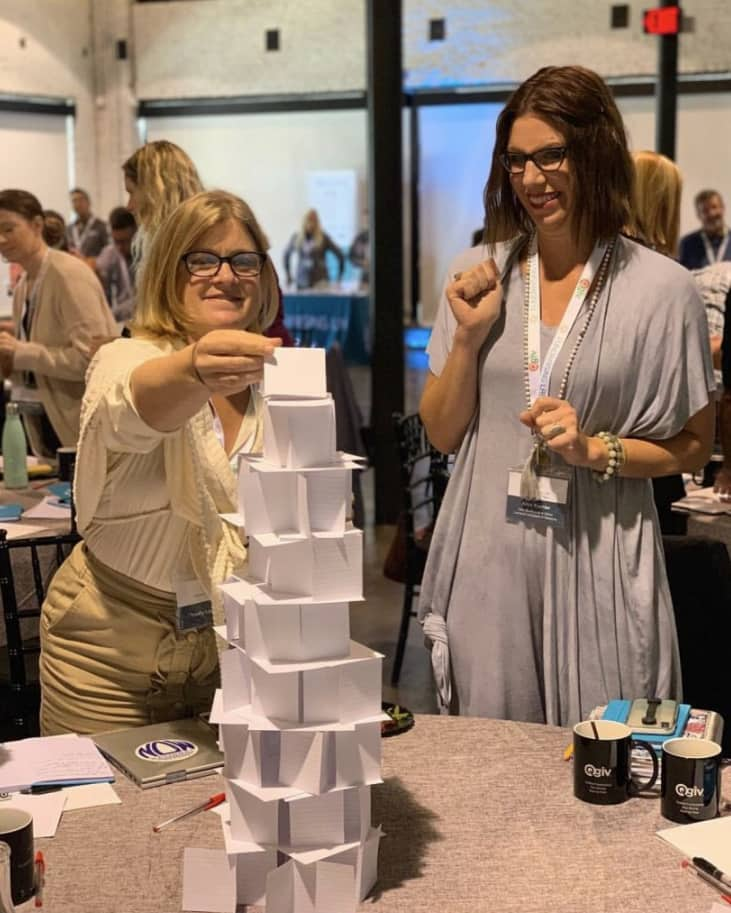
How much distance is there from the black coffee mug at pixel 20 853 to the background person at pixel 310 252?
1080 centimetres

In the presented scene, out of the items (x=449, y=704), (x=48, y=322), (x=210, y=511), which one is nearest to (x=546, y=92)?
(x=210, y=511)

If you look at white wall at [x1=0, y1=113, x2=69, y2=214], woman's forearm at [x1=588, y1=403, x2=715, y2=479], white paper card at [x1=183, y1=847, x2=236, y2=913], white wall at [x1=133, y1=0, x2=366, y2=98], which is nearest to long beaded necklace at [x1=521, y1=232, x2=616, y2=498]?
woman's forearm at [x1=588, y1=403, x2=715, y2=479]

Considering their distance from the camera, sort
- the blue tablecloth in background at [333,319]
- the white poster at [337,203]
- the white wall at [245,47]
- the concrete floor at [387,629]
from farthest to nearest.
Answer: the white poster at [337,203], the white wall at [245,47], the blue tablecloth in background at [333,319], the concrete floor at [387,629]

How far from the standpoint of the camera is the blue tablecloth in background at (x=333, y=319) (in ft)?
35.6

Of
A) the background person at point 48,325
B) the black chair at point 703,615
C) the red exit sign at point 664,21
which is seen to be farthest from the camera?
the red exit sign at point 664,21

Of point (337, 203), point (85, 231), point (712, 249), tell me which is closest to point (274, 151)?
point (337, 203)

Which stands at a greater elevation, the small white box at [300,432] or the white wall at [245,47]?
the white wall at [245,47]

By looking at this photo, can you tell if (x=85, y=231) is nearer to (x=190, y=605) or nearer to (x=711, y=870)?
(x=190, y=605)

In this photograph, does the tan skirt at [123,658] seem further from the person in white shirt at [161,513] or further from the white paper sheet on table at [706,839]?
the white paper sheet on table at [706,839]

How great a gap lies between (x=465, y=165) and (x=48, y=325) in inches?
329

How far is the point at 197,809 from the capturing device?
1.59 metres

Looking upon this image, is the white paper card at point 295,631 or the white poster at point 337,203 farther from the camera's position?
the white poster at point 337,203

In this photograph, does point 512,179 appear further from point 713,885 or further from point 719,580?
point 713,885

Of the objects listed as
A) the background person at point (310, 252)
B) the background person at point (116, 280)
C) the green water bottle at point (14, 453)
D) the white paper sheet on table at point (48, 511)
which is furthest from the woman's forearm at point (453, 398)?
the background person at point (310, 252)
